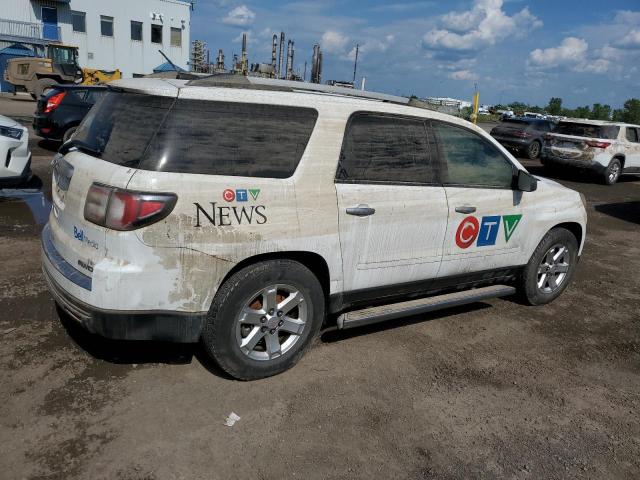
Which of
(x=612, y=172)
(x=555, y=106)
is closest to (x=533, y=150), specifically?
(x=612, y=172)

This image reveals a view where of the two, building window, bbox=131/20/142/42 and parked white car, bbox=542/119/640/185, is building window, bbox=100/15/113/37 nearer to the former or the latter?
building window, bbox=131/20/142/42

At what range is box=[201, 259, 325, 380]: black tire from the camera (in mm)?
3080

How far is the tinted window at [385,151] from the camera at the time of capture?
3.47m

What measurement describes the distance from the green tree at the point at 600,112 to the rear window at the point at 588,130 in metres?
38.7

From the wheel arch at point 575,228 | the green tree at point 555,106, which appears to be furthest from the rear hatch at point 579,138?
the green tree at point 555,106

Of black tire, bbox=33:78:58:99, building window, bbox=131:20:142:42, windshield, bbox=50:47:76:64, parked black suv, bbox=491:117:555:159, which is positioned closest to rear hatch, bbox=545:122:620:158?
parked black suv, bbox=491:117:555:159

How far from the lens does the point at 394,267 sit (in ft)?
12.4

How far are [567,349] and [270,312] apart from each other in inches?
104

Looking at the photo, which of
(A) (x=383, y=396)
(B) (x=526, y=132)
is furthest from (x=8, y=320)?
(B) (x=526, y=132)

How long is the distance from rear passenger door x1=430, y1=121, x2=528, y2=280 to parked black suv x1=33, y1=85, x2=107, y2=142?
996 cm

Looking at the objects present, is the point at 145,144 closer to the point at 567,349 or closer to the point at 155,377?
the point at 155,377

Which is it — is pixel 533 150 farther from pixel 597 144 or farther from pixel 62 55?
pixel 62 55

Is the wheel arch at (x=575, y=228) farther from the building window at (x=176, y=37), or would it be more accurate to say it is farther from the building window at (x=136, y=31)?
the building window at (x=176, y=37)

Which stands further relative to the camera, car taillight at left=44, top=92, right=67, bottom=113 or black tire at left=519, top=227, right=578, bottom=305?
car taillight at left=44, top=92, right=67, bottom=113
